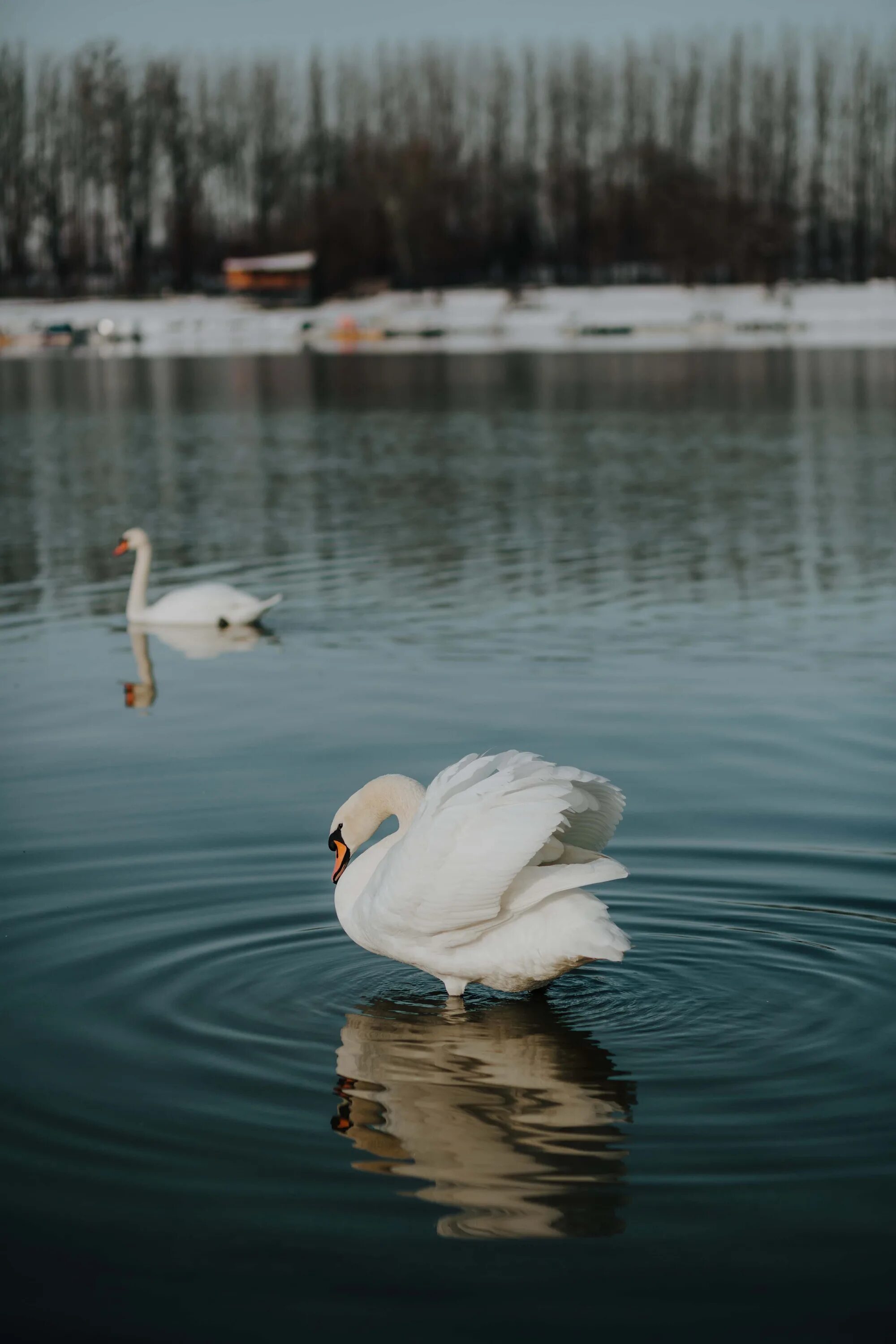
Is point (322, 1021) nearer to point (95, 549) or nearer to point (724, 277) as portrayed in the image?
point (95, 549)

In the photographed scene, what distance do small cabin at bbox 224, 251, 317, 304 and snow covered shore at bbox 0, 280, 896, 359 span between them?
4339 millimetres

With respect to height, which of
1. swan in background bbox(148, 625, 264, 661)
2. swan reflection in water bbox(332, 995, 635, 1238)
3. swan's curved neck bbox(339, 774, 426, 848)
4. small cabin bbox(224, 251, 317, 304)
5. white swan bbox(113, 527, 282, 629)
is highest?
small cabin bbox(224, 251, 317, 304)

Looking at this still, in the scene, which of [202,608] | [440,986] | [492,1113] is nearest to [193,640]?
[202,608]

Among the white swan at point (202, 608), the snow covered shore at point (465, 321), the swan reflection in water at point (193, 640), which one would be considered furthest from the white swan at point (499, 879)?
the snow covered shore at point (465, 321)

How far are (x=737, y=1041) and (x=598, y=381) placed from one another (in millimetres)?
44290

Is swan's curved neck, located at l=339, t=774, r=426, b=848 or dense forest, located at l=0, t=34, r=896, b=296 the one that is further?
dense forest, located at l=0, t=34, r=896, b=296

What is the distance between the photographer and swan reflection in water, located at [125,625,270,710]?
14055 mm

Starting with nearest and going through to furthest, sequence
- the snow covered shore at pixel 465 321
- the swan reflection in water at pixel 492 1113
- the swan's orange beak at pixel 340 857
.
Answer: the swan reflection in water at pixel 492 1113, the swan's orange beak at pixel 340 857, the snow covered shore at pixel 465 321

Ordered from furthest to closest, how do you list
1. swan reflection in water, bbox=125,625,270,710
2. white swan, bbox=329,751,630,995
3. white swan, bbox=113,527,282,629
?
white swan, bbox=113,527,282,629
swan reflection in water, bbox=125,625,270,710
white swan, bbox=329,751,630,995

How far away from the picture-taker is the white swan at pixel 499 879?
6.08 metres

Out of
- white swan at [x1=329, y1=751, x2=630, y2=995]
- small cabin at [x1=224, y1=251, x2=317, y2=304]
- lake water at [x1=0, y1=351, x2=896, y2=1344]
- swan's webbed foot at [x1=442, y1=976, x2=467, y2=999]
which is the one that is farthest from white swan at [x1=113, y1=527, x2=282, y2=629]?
small cabin at [x1=224, y1=251, x2=317, y2=304]

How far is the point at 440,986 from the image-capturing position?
23.2 ft

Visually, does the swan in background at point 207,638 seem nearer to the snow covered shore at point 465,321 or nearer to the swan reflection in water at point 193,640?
the swan reflection in water at point 193,640

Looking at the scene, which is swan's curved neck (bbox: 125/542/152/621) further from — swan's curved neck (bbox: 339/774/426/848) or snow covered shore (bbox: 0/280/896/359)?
snow covered shore (bbox: 0/280/896/359)
